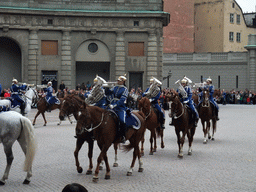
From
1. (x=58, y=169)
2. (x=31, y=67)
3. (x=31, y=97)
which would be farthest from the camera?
(x=31, y=67)

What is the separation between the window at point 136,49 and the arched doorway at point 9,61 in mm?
11828

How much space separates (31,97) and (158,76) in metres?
29.5

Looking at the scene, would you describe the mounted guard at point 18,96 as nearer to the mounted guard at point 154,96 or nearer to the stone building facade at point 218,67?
the mounted guard at point 154,96

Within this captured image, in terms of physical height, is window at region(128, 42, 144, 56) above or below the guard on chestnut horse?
above

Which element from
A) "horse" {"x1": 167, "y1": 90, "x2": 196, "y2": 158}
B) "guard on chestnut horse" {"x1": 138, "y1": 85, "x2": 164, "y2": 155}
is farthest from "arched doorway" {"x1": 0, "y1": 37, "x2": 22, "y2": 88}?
"horse" {"x1": 167, "y1": 90, "x2": 196, "y2": 158}

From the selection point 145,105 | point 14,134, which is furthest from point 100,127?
point 145,105

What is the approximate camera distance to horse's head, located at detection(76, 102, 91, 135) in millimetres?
11227

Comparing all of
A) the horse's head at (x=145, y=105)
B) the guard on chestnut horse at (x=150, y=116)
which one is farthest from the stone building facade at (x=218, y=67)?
the horse's head at (x=145, y=105)

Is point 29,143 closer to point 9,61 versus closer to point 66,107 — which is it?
point 66,107

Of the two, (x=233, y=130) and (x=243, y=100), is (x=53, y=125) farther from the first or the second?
(x=243, y=100)

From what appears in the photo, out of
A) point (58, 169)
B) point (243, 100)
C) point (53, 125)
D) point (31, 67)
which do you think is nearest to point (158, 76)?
point (31, 67)

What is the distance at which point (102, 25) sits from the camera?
163ft

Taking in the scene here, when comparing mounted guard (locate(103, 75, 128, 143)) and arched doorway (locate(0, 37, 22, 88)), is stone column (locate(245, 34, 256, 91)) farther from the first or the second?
mounted guard (locate(103, 75, 128, 143))

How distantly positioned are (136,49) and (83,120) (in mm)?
39540
